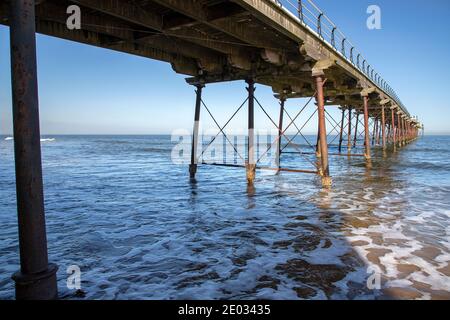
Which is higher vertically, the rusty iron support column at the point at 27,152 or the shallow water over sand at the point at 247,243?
the rusty iron support column at the point at 27,152

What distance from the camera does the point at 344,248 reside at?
505 cm

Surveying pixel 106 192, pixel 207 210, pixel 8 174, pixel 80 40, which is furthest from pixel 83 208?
pixel 8 174

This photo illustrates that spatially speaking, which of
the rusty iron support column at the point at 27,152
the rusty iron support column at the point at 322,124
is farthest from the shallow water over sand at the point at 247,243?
the rusty iron support column at the point at 27,152

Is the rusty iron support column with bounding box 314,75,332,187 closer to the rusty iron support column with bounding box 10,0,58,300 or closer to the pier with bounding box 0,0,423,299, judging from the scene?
the pier with bounding box 0,0,423,299

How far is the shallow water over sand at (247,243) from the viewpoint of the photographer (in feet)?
12.5

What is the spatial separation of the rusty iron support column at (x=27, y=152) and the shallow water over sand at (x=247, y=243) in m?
1.01

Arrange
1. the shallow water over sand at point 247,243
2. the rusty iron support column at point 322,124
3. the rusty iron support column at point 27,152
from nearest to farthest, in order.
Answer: the rusty iron support column at point 27,152 < the shallow water over sand at point 247,243 < the rusty iron support column at point 322,124

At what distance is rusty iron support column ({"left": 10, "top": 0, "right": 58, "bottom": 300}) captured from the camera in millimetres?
2662

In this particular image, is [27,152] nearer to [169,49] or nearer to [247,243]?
[247,243]

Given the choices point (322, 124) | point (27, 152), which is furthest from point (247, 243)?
point (322, 124)

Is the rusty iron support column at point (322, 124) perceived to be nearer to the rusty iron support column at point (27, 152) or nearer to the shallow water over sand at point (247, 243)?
the shallow water over sand at point (247, 243)
